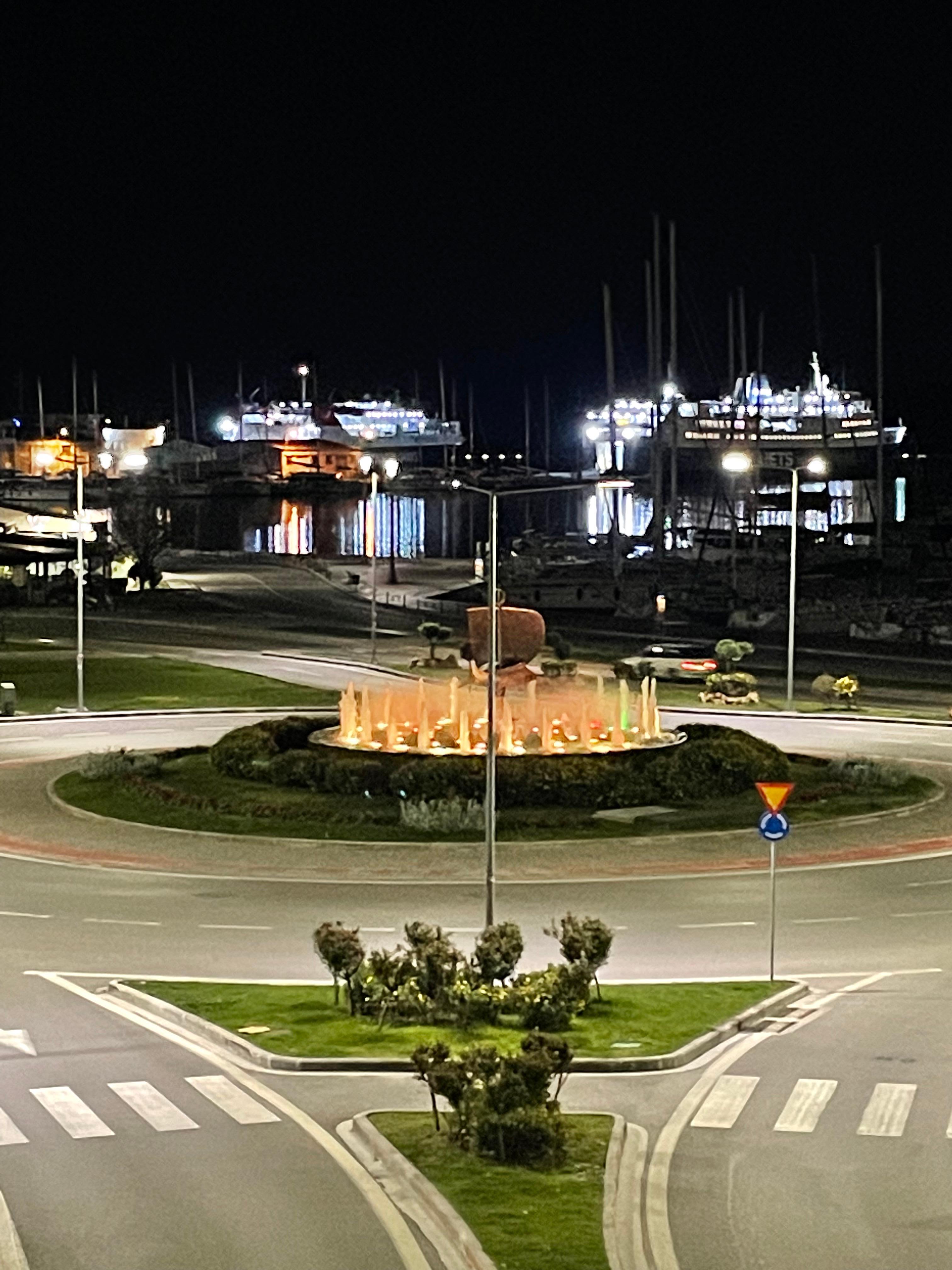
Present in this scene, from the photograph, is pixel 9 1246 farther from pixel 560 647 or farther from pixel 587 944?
pixel 560 647

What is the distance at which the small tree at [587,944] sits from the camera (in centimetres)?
2312

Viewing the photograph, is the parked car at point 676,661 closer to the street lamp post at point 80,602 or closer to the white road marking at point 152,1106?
the street lamp post at point 80,602

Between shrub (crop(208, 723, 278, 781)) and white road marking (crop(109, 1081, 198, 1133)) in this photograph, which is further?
shrub (crop(208, 723, 278, 781))

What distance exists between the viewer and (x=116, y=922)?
28938 mm

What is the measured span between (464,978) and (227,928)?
6.68 metres

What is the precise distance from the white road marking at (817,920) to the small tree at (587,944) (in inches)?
242

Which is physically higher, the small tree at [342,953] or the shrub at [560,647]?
the shrub at [560,647]

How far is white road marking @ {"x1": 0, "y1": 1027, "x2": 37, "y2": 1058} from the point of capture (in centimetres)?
2078

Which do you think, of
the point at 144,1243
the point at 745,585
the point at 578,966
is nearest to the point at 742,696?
the point at 578,966

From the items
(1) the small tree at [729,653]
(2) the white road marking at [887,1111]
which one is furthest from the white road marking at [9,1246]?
(1) the small tree at [729,653]

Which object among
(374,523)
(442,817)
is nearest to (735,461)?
(442,817)

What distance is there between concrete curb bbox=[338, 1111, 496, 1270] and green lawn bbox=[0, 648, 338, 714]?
140ft

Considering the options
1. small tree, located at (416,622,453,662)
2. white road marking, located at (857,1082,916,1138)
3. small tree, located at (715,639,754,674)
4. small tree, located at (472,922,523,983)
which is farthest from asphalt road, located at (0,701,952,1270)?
small tree, located at (416,622,453,662)

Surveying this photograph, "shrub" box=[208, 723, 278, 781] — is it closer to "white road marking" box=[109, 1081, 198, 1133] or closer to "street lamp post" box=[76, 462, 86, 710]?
"street lamp post" box=[76, 462, 86, 710]
